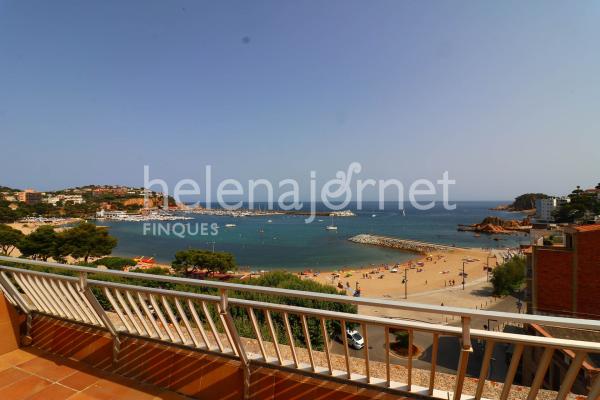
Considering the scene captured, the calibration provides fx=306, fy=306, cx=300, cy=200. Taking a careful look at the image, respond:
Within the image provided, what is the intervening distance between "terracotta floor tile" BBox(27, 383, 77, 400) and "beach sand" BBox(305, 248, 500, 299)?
65.6 ft

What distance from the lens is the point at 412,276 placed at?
1211 inches

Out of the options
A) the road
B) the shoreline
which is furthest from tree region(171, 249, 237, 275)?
A: the road

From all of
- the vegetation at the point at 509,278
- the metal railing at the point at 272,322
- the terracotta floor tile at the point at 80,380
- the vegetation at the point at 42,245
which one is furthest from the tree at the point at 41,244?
the vegetation at the point at 509,278

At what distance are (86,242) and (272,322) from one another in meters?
31.3

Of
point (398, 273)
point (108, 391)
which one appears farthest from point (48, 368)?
point (398, 273)

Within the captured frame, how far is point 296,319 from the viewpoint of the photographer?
9.99 metres

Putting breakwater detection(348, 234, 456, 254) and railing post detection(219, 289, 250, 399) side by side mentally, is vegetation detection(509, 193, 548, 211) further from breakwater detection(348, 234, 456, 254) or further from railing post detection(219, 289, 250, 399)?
railing post detection(219, 289, 250, 399)

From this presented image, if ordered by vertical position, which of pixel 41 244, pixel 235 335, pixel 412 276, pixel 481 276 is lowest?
pixel 412 276

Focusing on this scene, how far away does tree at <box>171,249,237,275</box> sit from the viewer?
2453 cm

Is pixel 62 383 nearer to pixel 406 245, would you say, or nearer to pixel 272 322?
pixel 272 322

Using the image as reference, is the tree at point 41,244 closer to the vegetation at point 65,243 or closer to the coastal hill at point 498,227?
the vegetation at point 65,243

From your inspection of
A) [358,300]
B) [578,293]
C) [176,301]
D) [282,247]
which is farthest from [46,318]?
[282,247]

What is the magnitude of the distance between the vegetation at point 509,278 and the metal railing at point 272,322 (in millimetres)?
22696

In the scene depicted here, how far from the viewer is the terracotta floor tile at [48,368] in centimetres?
277
